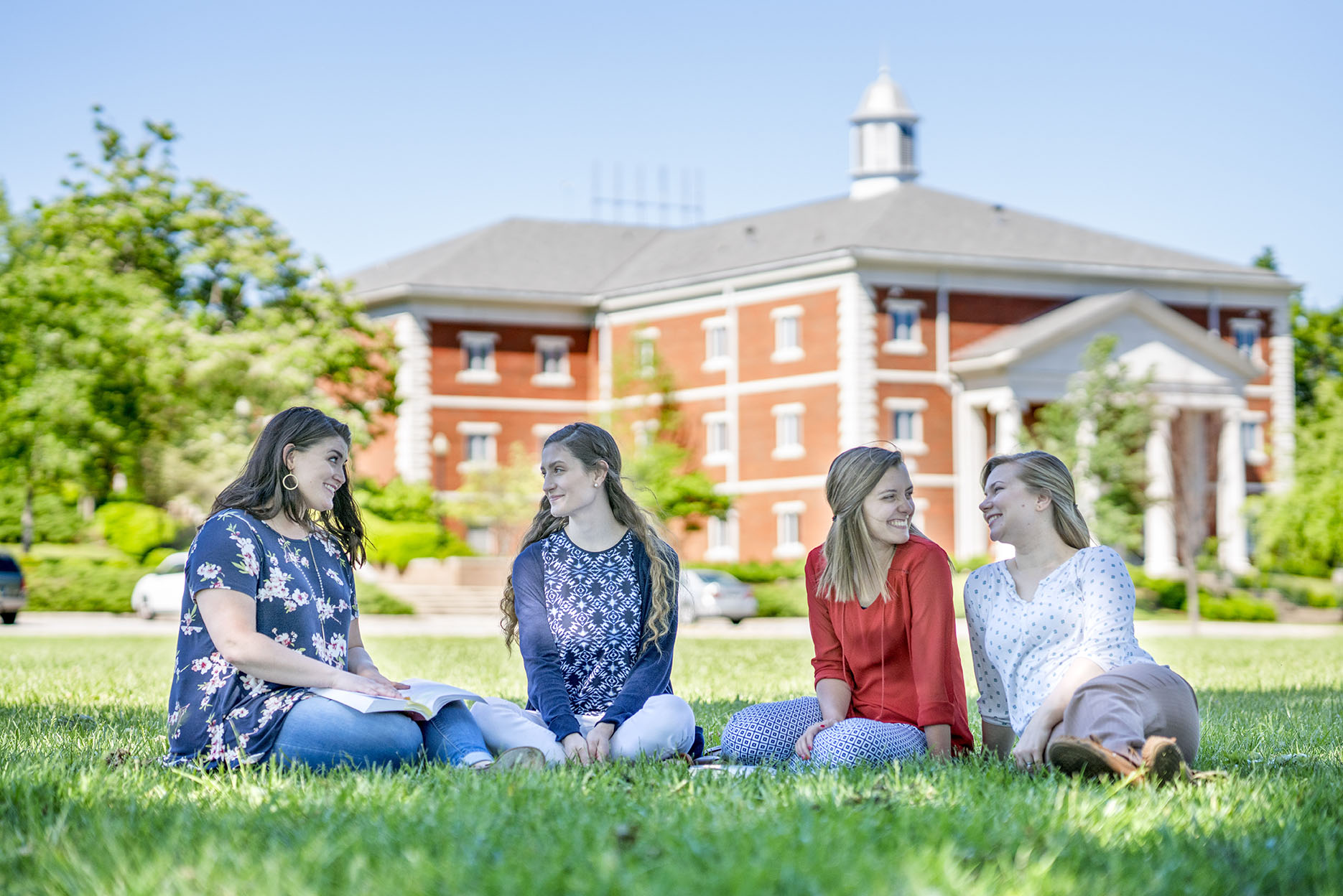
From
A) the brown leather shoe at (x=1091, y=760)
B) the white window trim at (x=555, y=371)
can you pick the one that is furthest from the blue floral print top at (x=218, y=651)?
the white window trim at (x=555, y=371)

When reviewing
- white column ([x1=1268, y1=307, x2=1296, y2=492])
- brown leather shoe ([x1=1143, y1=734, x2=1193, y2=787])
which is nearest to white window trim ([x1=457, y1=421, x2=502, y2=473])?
white column ([x1=1268, y1=307, x2=1296, y2=492])

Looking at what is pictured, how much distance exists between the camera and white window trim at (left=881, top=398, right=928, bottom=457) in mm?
47719

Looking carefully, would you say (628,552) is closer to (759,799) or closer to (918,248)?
(759,799)

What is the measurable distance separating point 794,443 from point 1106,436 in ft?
31.8

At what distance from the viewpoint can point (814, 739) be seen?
641 cm

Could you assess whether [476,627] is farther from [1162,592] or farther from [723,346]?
[723,346]

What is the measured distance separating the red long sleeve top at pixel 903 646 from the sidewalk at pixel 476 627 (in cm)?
1700

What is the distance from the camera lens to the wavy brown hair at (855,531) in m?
6.48

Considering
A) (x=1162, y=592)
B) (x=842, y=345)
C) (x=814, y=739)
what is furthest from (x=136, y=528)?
(x=814, y=739)

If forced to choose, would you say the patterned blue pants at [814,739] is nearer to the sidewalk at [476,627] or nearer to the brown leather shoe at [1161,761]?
the brown leather shoe at [1161,761]

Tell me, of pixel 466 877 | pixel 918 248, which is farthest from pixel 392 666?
pixel 918 248

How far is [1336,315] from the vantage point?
6412 centimetres

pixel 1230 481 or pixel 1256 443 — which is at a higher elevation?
pixel 1256 443

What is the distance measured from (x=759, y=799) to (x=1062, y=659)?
169cm
